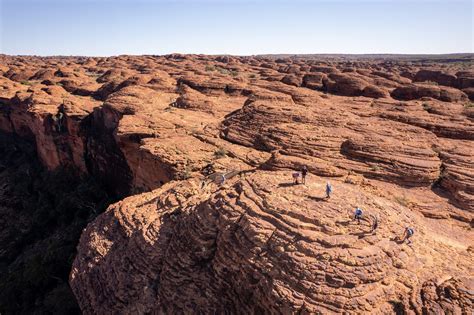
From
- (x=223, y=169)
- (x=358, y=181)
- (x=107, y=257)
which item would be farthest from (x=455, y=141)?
(x=107, y=257)

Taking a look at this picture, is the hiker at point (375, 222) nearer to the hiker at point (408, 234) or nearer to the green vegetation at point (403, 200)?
the hiker at point (408, 234)

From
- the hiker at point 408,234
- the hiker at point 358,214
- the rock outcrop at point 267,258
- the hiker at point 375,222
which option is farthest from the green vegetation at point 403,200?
the hiker at point 358,214

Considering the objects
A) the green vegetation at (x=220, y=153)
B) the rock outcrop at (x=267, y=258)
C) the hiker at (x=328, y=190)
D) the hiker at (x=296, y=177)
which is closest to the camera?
the rock outcrop at (x=267, y=258)

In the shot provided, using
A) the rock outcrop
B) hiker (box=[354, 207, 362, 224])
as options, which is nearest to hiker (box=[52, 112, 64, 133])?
the rock outcrop

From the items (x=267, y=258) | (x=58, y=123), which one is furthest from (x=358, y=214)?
(x=58, y=123)

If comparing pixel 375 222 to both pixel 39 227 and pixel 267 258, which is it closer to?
pixel 267 258

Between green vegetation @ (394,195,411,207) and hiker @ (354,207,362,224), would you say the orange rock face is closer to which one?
green vegetation @ (394,195,411,207)

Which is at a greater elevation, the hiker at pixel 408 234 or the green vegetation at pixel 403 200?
the hiker at pixel 408 234
